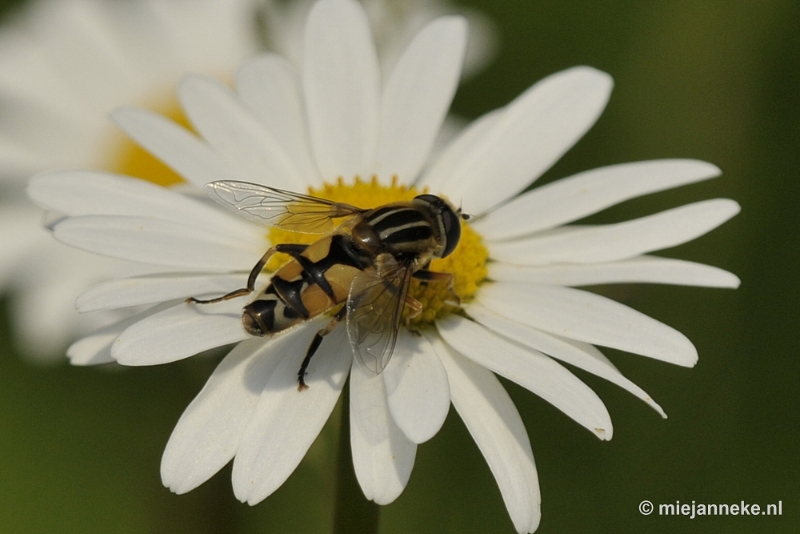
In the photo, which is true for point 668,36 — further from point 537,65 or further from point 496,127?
point 496,127

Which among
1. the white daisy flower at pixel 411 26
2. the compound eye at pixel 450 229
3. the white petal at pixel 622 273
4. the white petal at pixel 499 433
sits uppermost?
the white daisy flower at pixel 411 26

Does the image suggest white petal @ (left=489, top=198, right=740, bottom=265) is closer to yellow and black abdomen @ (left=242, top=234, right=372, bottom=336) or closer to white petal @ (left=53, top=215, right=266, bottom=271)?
yellow and black abdomen @ (left=242, top=234, right=372, bottom=336)

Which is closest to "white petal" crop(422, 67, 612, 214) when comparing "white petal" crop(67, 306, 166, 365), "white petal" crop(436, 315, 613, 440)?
"white petal" crop(436, 315, 613, 440)

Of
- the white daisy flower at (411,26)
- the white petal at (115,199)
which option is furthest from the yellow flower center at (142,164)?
the white petal at (115,199)

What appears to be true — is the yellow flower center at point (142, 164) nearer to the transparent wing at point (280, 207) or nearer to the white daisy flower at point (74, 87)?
the white daisy flower at point (74, 87)

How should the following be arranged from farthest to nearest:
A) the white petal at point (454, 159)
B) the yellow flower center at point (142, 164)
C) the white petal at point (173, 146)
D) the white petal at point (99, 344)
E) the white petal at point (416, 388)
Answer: the yellow flower center at point (142, 164) < the white petal at point (454, 159) < the white petal at point (173, 146) < the white petal at point (99, 344) < the white petal at point (416, 388)

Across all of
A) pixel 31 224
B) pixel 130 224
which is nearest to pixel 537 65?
pixel 31 224
